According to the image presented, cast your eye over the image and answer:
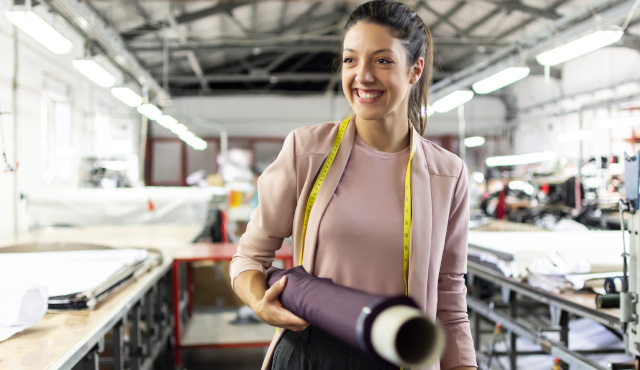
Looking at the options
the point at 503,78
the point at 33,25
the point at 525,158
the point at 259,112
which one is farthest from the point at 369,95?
the point at 259,112

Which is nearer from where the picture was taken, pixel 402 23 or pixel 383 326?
pixel 383 326

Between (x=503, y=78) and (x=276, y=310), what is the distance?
4281 mm

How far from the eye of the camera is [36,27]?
9.52 feet

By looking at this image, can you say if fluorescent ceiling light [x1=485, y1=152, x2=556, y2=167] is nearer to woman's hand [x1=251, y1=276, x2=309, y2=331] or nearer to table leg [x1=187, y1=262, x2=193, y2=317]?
table leg [x1=187, y1=262, x2=193, y2=317]

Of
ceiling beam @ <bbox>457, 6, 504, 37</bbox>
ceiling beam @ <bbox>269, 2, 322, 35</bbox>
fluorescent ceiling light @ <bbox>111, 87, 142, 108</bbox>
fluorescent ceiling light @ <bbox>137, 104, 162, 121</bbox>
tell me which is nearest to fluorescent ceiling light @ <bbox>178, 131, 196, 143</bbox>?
fluorescent ceiling light @ <bbox>137, 104, 162, 121</bbox>

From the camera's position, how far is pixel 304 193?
39.3 inches

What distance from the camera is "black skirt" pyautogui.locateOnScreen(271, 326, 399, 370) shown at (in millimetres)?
951

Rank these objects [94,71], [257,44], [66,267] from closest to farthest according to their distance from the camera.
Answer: [66,267], [94,71], [257,44]

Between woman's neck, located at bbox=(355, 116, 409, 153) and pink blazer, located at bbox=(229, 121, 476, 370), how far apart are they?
0.03 m

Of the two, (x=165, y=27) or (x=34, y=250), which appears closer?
(x=34, y=250)

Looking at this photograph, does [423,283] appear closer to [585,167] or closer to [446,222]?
[446,222]

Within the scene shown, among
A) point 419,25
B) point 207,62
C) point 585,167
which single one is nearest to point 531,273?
point 419,25

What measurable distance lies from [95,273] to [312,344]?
52.6 inches

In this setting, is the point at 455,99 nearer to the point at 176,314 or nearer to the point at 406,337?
the point at 176,314
